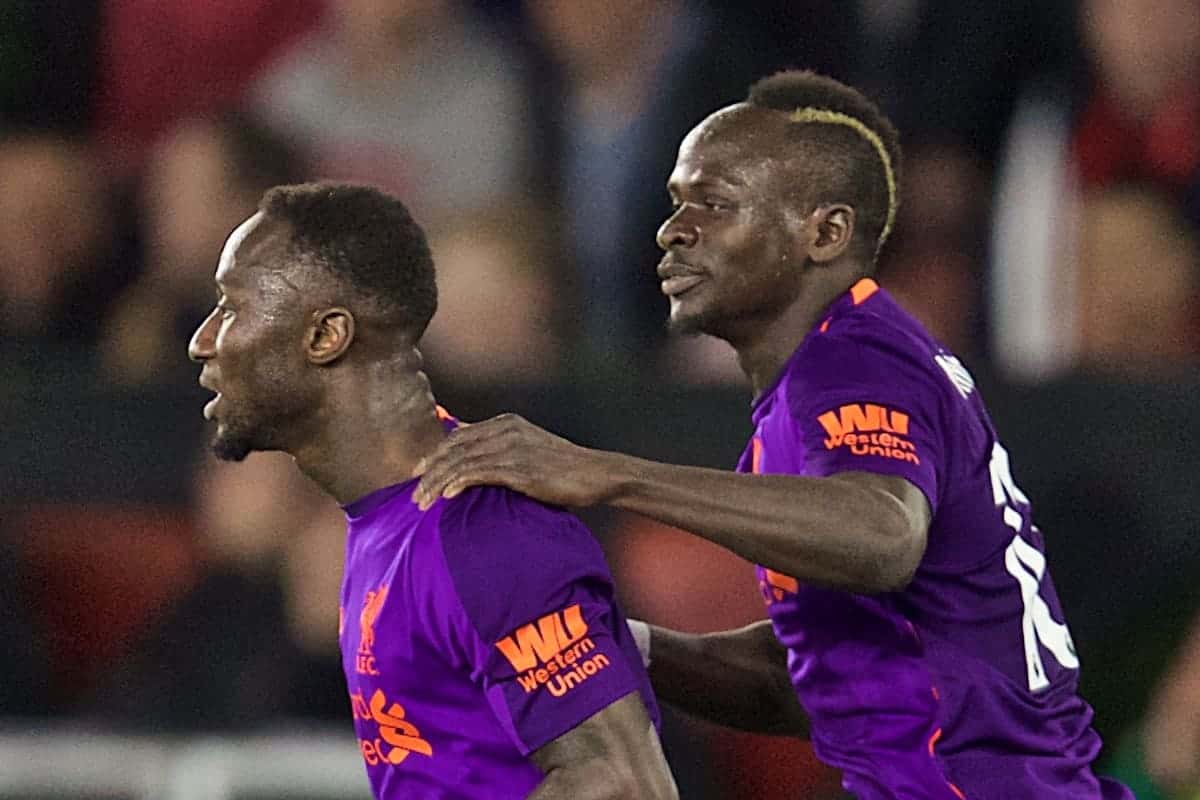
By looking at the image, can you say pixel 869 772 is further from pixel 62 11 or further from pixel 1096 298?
pixel 62 11

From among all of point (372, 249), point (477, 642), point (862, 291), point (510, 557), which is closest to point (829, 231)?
point (862, 291)

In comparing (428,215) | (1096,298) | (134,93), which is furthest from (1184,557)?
(134,93)

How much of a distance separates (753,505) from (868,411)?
1.02 feet

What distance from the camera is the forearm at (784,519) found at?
12.8 feet

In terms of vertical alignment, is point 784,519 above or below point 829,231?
below

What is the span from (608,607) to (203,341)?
81cm

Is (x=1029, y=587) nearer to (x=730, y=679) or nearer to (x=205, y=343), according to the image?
(x=730, y=679)

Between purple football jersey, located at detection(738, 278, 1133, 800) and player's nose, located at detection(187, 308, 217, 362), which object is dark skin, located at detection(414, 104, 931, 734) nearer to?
purple football jersey, located at detection(738, 278, 1133, 800)

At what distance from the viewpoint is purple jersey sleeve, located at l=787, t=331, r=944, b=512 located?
4.05 m

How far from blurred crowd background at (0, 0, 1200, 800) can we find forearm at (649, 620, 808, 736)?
60.7 inches

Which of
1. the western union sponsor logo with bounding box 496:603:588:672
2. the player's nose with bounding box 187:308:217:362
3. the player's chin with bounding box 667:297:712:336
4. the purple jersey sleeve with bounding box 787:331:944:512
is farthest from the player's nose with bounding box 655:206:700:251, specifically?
the western union sponsor logo with bounding box 496:603:588:672

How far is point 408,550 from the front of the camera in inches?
149

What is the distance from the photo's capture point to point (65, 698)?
6.95 metres

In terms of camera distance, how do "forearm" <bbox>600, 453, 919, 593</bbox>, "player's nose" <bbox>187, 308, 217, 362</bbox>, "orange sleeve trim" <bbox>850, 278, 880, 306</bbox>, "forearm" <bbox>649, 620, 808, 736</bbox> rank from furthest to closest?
1. "forearm" <bbox>649, 620, 808, 736</bbox>
2. "orange sleeve trim" <bbox>850, 278, 880, 306</bbox>
3. "player's nose" <bbox>187, 308, 217, 362</bbox>
4. "forearm" <bbox>600, 453, 919, 593</bbox>
